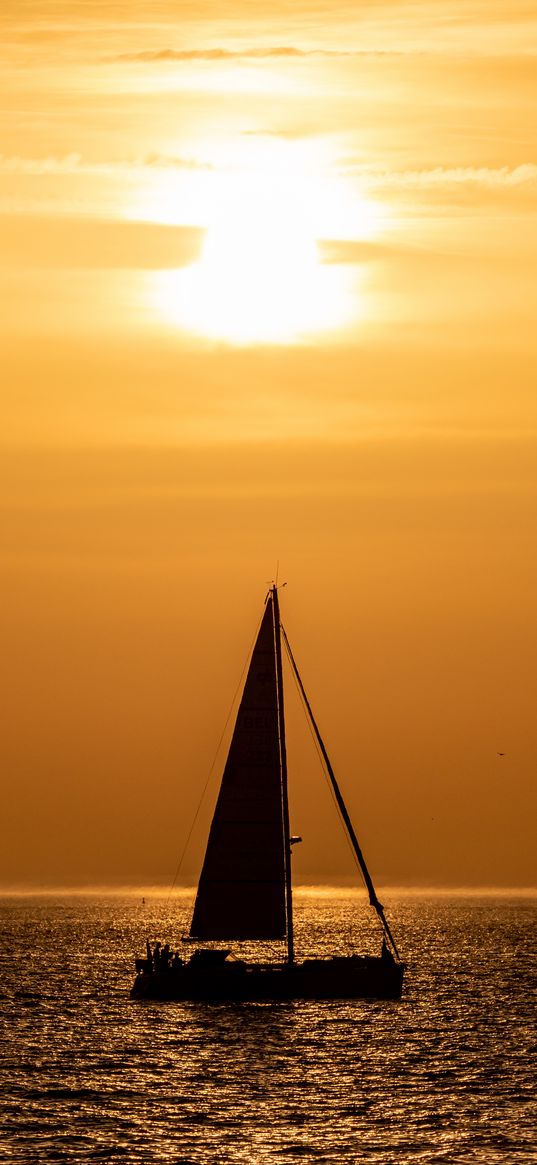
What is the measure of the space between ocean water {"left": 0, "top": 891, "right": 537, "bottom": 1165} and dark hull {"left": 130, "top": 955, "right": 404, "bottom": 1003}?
1645mm

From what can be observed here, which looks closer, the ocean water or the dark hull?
the ocean water

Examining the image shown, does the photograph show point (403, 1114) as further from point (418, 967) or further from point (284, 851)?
point (418, 967)

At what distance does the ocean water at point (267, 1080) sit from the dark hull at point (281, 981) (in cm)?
165

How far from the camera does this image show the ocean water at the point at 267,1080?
188 feet

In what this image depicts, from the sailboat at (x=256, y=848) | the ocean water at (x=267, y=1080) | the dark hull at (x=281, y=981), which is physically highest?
the sailboat at (x=256, y=848)

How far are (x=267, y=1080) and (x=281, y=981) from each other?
1570 centimetres

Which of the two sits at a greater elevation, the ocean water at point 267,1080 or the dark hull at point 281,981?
the dark hull at point 281,981

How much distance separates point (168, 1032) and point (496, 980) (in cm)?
4954

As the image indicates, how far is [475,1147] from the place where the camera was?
5778cm

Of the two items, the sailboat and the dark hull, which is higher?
the sailboat

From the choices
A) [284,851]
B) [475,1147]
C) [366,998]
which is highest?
[284,851]

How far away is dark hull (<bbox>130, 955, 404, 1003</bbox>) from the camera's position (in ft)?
283

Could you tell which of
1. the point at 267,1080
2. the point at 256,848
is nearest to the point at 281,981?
the point at 256,848

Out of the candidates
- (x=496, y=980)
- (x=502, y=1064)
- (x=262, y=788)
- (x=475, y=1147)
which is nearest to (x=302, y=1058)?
(x=502, y=1064)
